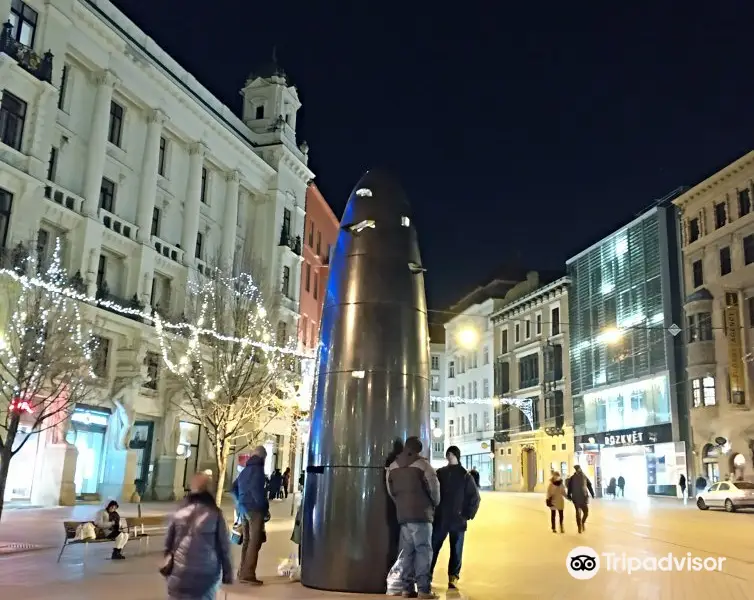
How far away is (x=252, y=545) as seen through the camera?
1001cm

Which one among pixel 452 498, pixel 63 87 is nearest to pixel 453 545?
pixel 452 498

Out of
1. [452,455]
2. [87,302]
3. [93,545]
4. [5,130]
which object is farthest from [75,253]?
[452,455]

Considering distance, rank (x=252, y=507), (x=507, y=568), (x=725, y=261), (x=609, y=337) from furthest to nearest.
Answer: (x=609, y=337), (x=725, y=261), (x=507, y=568), (x=252, y=507)

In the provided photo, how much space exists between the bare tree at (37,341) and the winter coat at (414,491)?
12273mm

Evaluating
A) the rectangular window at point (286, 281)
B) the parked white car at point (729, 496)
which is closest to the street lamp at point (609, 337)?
the parked white car at point (729, 496)

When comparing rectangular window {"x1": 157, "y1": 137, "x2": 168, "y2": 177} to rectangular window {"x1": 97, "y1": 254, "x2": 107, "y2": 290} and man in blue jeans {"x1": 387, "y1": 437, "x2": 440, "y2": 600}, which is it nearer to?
rectangular window {"x1": 97, "y1": 254, "x2": 107, "y2": 290}

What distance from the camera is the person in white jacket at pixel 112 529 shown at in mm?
13258

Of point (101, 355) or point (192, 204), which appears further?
point (192, 204)

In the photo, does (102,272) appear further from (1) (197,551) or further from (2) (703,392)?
(2) (703,392)

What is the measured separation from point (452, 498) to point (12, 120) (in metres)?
23.7

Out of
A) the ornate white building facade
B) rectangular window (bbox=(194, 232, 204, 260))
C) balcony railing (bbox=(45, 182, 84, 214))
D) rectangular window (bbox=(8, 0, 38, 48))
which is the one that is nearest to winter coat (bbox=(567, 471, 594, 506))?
the ornate white building facade

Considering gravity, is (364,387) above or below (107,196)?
below

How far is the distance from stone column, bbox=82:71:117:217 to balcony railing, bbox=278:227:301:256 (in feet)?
50.9

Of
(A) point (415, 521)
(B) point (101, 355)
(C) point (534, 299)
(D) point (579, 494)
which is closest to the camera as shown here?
(A) point (415, 521)
